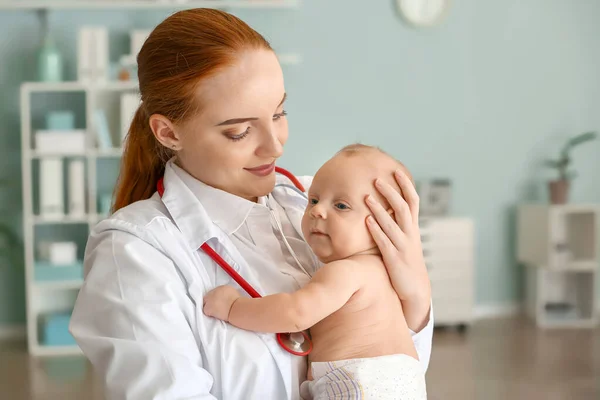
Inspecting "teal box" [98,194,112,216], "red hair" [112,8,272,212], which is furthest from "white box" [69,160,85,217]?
"red hair" [112,8,272,212]

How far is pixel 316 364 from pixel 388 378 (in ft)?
0.44

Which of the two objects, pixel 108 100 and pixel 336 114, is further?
pixel 336 114

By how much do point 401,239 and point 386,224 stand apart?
0.04m

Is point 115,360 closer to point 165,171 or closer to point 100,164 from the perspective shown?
point 165,171

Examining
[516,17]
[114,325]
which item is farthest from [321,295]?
[516,17]

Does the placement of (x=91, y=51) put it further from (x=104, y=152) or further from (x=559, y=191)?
(x=559, y=191)

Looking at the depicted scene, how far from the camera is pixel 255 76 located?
4.48 feet

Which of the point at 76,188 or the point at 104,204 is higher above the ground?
the point at 76,188

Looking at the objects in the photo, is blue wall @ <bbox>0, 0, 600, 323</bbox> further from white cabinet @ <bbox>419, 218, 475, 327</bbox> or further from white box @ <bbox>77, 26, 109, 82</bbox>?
white cabinet @ <bbox>419, 218, 475, 327</bbox>

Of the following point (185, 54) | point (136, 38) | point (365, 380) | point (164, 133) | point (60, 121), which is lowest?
point (365, 380)

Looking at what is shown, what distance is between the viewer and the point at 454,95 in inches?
217

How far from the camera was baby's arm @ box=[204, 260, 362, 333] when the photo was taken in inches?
50.7

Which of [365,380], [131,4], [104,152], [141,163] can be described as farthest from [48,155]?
[365,380]

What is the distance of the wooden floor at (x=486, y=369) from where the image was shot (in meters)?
3.74
